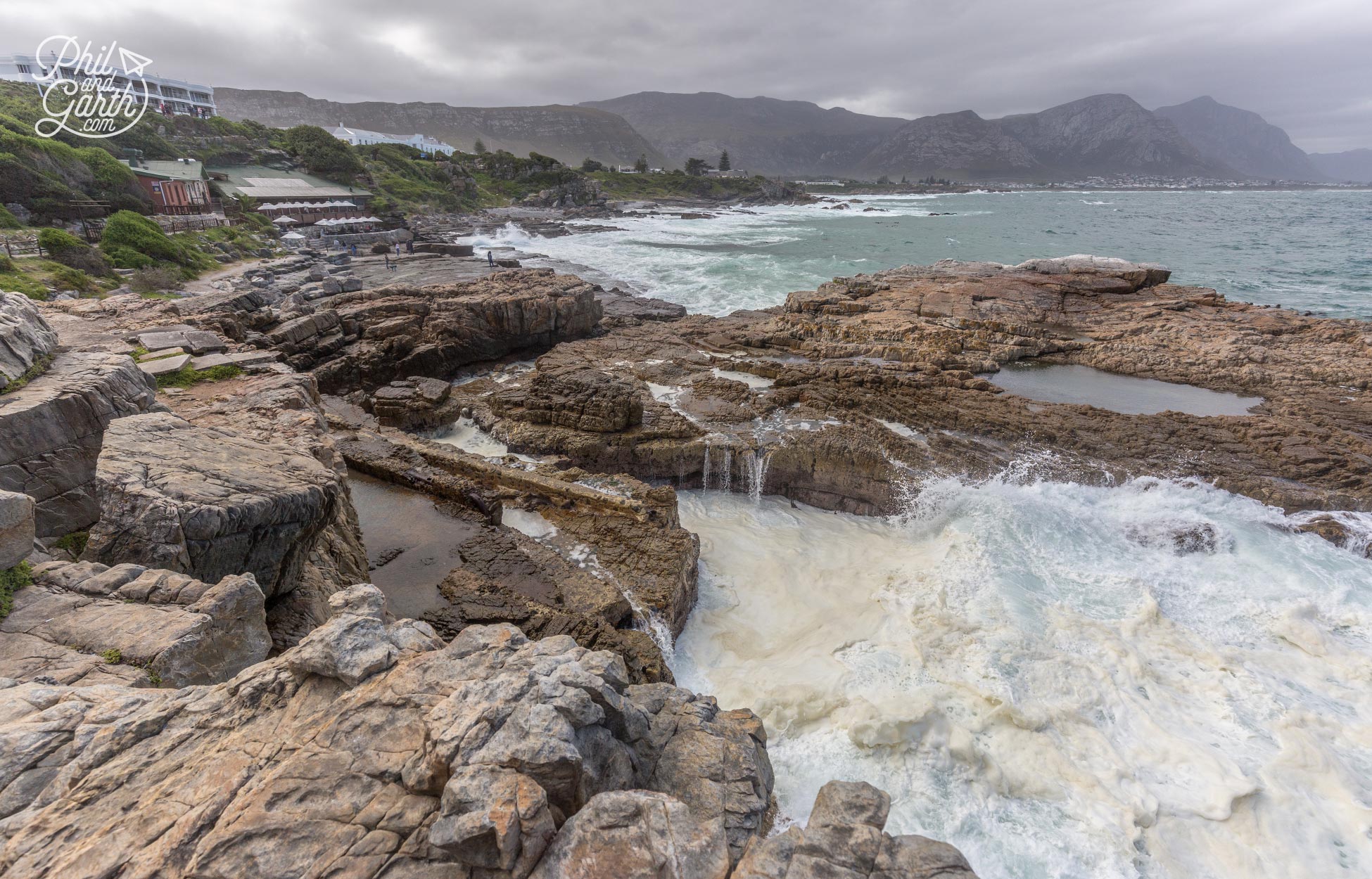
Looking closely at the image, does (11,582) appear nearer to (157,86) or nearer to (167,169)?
(167,169)

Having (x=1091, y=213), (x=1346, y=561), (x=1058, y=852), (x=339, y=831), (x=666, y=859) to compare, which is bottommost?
(x=1058, y=852)

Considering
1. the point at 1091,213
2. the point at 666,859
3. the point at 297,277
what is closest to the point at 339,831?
the point at 666,859

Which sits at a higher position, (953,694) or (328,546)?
(328,546)

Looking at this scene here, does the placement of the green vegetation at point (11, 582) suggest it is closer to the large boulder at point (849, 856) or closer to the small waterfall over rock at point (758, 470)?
the large boulder at point (849, 856)

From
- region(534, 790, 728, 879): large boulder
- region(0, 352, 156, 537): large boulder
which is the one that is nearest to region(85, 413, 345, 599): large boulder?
region(0, 352, 156, 537): large boulder

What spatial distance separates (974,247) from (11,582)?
205 ft

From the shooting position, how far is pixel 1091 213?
3703 inches

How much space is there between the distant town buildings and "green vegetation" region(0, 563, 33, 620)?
44162mm

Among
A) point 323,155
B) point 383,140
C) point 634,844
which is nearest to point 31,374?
point 634,844

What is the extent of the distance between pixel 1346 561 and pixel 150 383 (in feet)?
67.3

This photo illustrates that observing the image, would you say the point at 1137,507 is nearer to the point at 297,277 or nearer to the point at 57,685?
the point at 57,685

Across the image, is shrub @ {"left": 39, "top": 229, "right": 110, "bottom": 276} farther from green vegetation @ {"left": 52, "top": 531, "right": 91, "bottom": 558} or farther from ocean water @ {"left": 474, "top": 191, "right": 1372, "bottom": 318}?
ocean water @ {"left": 474, "top": 191, "right": 1372, "bottom": 318}

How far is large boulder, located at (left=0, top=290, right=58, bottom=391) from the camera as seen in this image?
6.77 meters

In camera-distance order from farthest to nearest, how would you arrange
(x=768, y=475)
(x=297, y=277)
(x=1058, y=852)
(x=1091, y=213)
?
(x=1091, y=213) → (x=297, y=277) → (x=768, y=475) → (x=1058, y=852)
